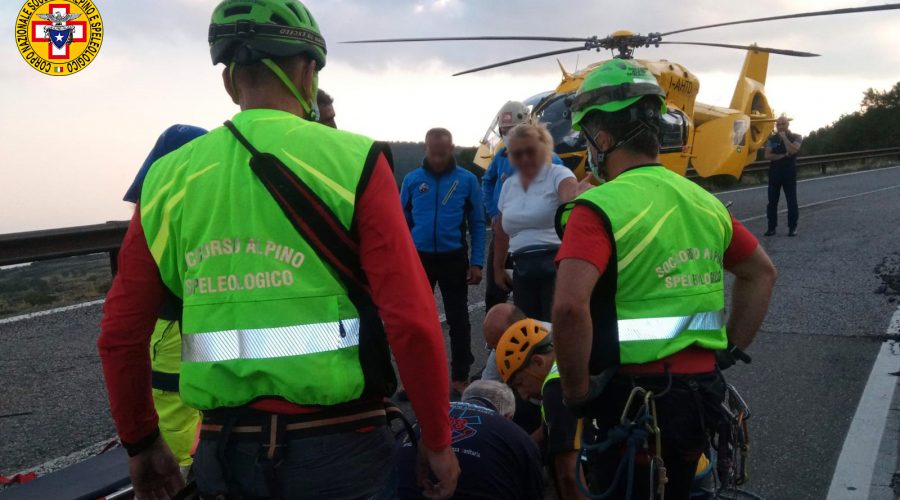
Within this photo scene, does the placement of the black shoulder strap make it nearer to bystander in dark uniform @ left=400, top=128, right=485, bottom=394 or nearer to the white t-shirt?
the white t-shirt

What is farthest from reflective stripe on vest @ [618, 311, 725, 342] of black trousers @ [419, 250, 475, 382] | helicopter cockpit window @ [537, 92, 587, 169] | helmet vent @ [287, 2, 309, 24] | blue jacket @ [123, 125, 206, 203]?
helicopter cockpit window @ [537, 92, 587, 169]

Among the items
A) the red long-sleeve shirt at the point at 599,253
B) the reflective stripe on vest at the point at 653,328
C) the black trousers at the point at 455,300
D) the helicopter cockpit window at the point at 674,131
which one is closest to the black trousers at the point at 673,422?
the red long-sleeve shirt at the point at 599,253

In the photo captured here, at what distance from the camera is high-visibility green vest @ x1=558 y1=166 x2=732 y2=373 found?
7.75 feet

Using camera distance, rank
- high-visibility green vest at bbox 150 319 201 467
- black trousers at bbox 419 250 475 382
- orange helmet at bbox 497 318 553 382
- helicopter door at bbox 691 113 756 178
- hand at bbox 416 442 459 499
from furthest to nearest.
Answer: helicopter door at bbox 691 113 756 178, black trousers at bbox 419 250 475 382, orange helmet at bbox 497 318 553 382, high-visibility green vest at bbox 150 319 201 467, hand at bbox 416 442 459 499

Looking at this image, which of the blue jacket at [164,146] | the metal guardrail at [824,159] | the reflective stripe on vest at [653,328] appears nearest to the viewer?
the reflective stripe on vest at [653,328]

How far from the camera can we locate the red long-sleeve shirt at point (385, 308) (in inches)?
68.1

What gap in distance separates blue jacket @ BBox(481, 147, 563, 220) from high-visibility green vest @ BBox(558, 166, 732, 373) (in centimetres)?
418

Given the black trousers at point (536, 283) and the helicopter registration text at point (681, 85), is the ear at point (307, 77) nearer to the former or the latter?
the black trousers at point (536, 283)

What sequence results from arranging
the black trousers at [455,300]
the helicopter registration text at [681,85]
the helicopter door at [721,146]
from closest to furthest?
the black trousers at [455,300] → the helicopter registration text at [681,85] → the helicopter door at [721,146]

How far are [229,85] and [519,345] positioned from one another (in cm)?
223

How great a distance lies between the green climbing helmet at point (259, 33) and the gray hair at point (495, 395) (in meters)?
1.97

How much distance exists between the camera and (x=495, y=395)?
3.54m

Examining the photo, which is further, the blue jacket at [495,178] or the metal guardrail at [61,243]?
the metal guardrail at [61,243]

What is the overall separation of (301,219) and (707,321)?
1419 millimetres
